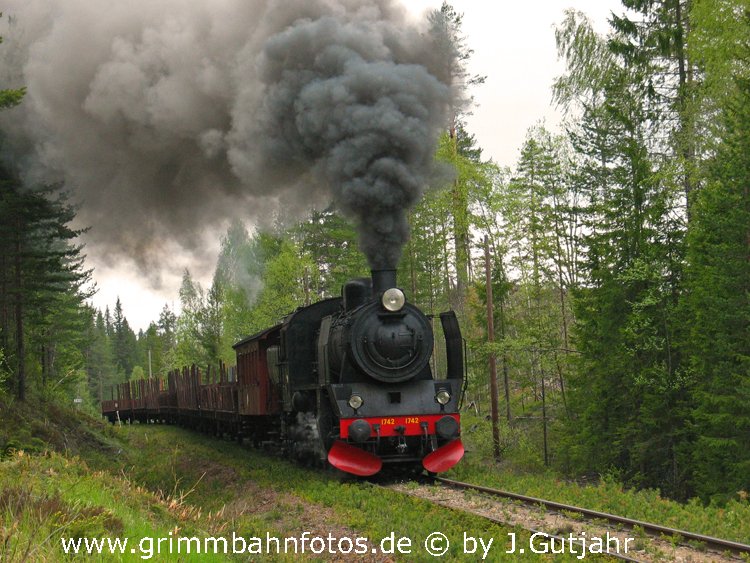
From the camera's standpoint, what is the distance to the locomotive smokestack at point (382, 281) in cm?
1272

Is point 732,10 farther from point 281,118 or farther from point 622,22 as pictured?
point 281,118

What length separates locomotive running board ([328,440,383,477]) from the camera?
12.3 m

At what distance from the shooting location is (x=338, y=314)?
44.0ft

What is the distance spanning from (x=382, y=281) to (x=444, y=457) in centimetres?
296

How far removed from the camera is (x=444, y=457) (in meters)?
12.6

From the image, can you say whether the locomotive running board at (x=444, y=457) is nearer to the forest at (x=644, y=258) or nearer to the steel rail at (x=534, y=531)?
the steel rail at (x=534, y=531)

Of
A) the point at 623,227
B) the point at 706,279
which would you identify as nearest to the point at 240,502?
the point at 706,279

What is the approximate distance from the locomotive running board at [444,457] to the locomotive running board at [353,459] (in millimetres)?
781

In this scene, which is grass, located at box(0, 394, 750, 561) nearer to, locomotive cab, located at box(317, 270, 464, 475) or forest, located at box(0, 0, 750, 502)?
locomotive cab, located at box(317, 270, 464, 475)

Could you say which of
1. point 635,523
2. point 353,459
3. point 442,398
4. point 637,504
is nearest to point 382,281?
point 442,398

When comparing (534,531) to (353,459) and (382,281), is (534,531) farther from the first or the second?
(382,281)
